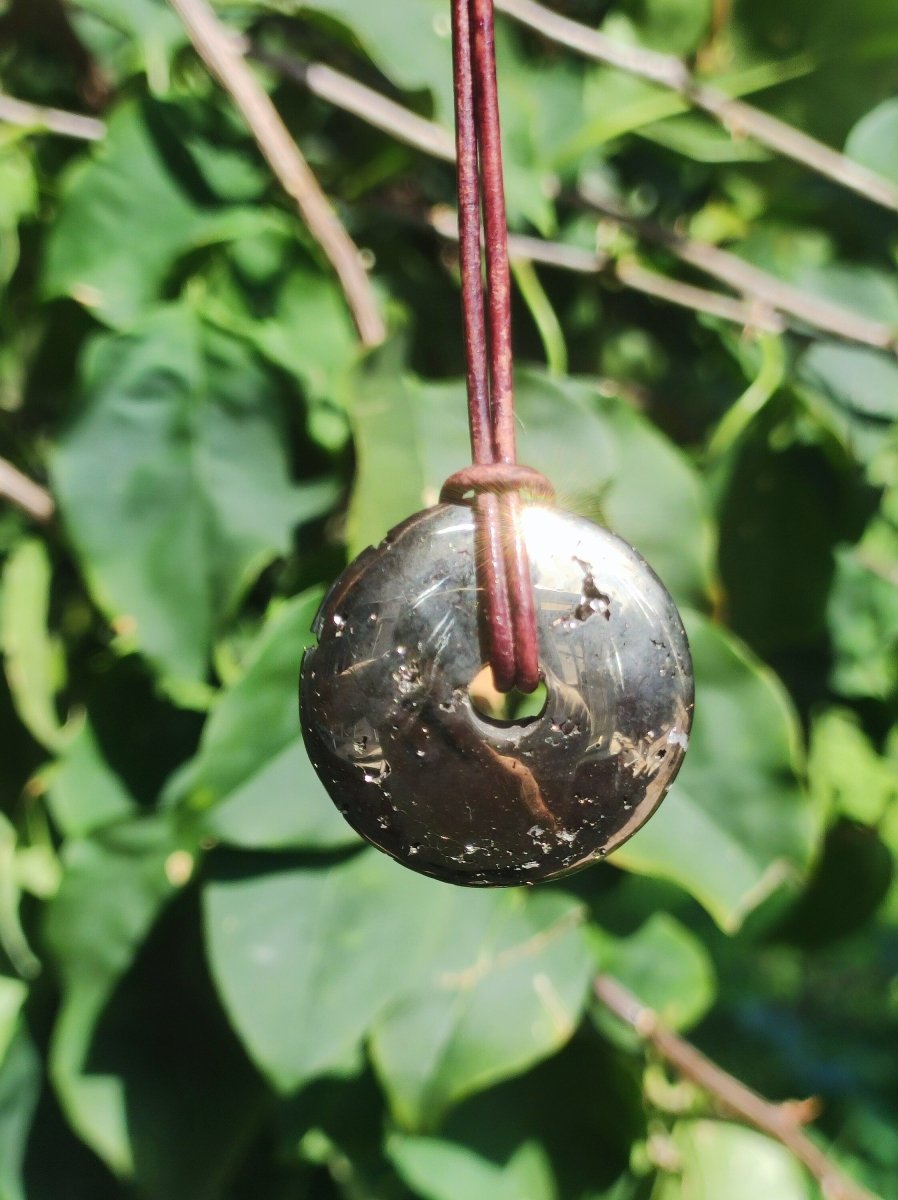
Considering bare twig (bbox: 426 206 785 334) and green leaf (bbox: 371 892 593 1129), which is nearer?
green leaf (bbox: 371 892 593 1129)

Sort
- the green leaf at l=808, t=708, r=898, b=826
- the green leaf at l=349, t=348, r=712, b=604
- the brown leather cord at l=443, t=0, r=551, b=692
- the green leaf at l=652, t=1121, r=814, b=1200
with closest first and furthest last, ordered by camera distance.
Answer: the brown leather cord at l=443, t=0, r=551, b=692
the green leaf at l=349, t=348, r=712, b=604
the green leaf at l=652, t=1121, r=814, b=1200
the green leaf at l=808, t=708, r=898, b=826

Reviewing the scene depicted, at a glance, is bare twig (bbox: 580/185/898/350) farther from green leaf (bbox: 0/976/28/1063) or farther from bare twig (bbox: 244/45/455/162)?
green leaf (bbox: 0/976/28/1063)

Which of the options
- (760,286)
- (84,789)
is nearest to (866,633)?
(760,286)

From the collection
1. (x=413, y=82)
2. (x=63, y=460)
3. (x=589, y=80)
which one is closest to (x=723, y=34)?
(x=589, y=80)

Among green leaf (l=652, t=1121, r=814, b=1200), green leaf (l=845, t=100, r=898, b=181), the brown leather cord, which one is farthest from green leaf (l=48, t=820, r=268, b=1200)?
green leaf (l=845, t=100, r=898, b=181)

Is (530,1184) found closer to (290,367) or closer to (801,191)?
(290,367)

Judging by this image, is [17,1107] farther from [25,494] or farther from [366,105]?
[366,105]
